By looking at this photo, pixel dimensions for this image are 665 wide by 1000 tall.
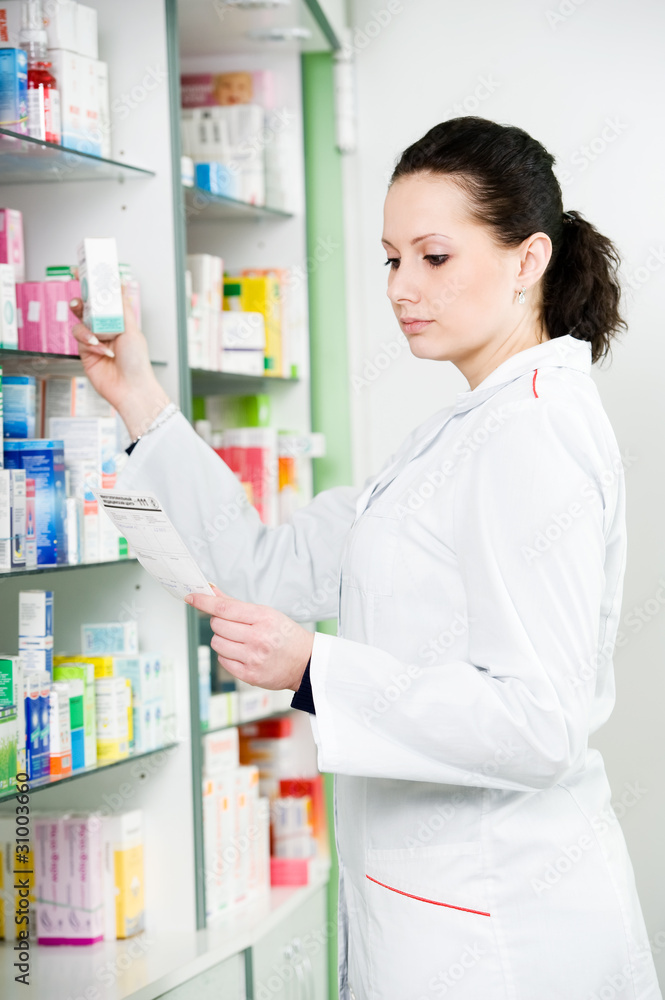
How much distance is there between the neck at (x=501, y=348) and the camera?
1504mm

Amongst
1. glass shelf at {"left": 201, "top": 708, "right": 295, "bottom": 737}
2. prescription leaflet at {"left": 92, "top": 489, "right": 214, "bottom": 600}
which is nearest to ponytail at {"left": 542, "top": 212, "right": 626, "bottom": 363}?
prescription leaflet at {"left": 92, "top": 489, "right": 214, "bottom": 600}

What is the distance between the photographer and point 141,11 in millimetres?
2080

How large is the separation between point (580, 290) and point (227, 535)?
2.45 feet

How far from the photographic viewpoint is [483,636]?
4.09ft

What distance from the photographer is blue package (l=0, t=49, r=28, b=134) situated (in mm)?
1787

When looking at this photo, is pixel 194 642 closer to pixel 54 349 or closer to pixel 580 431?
pixel 54 349

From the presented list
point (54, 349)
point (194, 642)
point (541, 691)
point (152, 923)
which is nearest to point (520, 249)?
point (541, 691)

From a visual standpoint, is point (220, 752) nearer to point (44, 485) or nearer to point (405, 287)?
point (44, 485)

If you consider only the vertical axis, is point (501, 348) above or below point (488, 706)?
above

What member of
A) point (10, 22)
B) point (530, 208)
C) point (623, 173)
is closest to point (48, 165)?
point (10, 22)

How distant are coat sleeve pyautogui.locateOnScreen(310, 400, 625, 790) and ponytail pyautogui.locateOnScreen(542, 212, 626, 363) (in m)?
0.32

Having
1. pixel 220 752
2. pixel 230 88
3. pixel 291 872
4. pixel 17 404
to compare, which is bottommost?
pixel 291 872

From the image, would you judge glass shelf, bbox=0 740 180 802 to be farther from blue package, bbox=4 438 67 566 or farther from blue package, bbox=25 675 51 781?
blue package, bbox=4 438 67 566

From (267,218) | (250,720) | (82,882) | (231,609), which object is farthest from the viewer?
(267,218)
